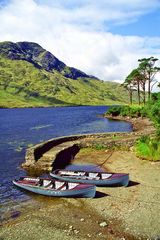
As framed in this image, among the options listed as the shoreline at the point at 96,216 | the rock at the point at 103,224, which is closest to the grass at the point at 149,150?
the shoreline at the point at 96,216

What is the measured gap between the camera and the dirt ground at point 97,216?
70.8ft

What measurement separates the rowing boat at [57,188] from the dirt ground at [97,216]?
515 millimetres

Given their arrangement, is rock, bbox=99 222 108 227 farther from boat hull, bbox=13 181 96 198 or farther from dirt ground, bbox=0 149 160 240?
boat hull, bbox=13 181 96 198

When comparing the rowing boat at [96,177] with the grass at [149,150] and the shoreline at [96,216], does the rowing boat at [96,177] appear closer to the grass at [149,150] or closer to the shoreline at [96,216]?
the shoreline at [96,216]

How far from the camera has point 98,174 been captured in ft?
109

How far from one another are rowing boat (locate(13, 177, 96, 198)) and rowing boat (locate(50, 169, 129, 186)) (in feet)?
10.6

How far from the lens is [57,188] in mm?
29531

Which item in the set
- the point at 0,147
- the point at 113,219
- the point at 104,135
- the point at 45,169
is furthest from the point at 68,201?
the point at 0,147

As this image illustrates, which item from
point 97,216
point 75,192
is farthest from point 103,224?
point 75,192

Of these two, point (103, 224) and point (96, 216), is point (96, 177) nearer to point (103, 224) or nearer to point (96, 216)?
point (96, 216)

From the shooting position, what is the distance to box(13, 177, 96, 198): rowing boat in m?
28.4

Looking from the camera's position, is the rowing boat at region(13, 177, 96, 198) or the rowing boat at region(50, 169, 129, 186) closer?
the rowing boat at region(13, 177, 96, 198)

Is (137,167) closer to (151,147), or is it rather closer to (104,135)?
(151,147)

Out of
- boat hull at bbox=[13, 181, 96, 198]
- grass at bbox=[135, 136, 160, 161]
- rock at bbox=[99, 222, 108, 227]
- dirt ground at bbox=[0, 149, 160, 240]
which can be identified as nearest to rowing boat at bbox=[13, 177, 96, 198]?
boat hull at bbox=[13, 181, 96, 198]
